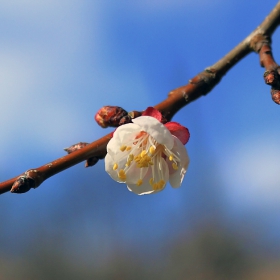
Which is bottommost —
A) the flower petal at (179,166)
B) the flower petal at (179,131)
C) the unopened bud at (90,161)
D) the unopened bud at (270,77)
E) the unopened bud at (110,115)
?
the flower petal at (179,166)

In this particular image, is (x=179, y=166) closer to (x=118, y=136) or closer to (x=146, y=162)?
(x=146, y=162)

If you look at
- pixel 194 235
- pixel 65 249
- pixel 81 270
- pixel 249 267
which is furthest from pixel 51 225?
pixel 249 267

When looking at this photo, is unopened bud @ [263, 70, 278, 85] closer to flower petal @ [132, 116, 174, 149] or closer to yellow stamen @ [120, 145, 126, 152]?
flower petal @ [132, 116, 174, 149]

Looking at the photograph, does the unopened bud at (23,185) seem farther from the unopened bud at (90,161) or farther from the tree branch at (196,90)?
the unopened bud at (90,161)

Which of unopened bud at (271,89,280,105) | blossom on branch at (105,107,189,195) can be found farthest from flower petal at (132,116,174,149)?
unopened bud at (271,89,280,105)

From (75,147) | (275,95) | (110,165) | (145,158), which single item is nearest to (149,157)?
(145,158)

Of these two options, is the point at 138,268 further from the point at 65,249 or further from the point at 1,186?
the point at 1,186

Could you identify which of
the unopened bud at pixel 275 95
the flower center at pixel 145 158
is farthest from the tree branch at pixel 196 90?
the flower center at pixel 145 158
